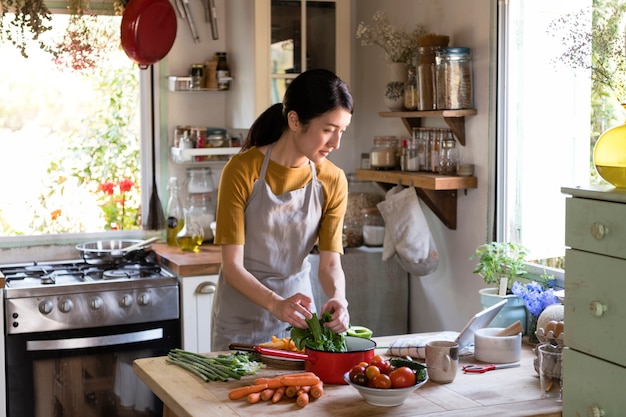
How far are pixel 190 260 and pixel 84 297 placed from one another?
1.70 ft

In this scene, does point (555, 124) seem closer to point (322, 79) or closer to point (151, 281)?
point (322, 79)

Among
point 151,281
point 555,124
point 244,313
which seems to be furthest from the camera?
point 151,281

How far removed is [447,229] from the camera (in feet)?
13.4

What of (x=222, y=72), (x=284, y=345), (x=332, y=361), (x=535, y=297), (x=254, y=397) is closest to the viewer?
(x=254, y=397)

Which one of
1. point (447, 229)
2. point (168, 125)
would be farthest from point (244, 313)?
point (168, 125)

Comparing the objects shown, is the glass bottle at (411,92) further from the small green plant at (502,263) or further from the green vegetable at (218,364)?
the green vegetable at (218,364)

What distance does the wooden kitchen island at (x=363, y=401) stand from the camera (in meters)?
2.31

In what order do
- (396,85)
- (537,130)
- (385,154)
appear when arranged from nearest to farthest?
(537,130)
(396,85)
(385,154)

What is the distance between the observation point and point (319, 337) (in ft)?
8.57

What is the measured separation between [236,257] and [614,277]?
1217 mm

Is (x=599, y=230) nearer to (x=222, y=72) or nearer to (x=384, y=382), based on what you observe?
(x=384, y=382)

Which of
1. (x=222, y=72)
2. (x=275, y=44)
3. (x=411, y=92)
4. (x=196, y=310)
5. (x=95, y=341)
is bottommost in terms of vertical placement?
(x=95, y=341)

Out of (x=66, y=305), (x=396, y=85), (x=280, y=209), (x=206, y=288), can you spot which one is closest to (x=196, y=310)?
(x=206, y=288)

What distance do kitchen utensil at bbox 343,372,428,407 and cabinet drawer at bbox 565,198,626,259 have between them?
564mm
